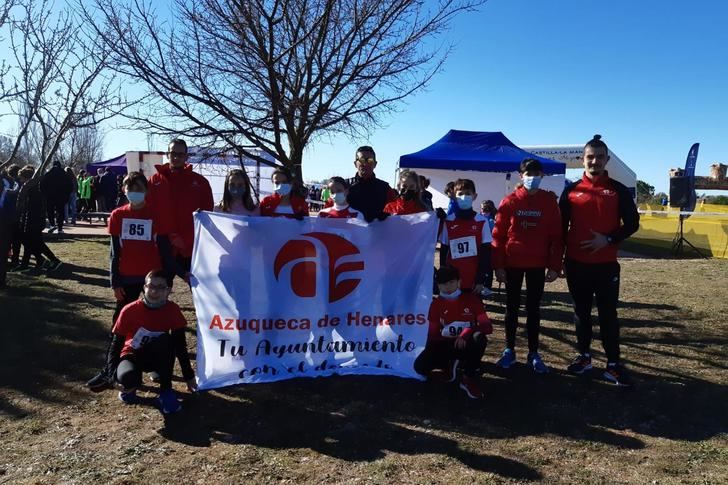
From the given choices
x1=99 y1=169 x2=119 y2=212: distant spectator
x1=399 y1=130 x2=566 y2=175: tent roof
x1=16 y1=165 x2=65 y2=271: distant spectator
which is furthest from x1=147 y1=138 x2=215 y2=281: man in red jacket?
x1=99 y1=169 x2=119 y2=212: distant spectator

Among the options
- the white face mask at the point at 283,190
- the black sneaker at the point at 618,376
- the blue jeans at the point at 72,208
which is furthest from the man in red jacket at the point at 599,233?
the blue jeans at the point at 72,208

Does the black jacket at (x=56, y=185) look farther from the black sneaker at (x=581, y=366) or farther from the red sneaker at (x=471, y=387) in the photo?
the black sneaker at (x=581, y=366)

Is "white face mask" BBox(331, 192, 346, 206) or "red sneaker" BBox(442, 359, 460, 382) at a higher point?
"white face mask" BBox(331, 192, 346, 206)

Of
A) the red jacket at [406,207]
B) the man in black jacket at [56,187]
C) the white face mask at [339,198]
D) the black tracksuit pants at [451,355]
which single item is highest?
the man in black jacket at [56,187]

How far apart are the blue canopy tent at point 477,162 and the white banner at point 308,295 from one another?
8.86 meters

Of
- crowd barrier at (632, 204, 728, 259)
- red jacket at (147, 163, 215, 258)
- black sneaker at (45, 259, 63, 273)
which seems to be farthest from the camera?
crowd barrier at (632, 204, 728, 259)

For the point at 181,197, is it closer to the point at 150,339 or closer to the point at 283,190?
the point at 283,190

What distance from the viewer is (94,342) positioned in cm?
583

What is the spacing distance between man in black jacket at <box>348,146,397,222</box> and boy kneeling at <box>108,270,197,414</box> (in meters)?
1.99

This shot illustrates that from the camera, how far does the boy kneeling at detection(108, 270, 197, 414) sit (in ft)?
13.4

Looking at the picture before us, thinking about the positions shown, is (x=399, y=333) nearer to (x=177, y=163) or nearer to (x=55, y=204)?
(x=177, y=163)

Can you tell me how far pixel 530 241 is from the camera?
4824 mm

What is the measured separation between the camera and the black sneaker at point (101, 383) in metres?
4.34

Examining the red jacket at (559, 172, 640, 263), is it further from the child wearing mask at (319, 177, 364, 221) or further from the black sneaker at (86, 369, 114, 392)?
the black sneaker at (86, 369, 114, 392)
